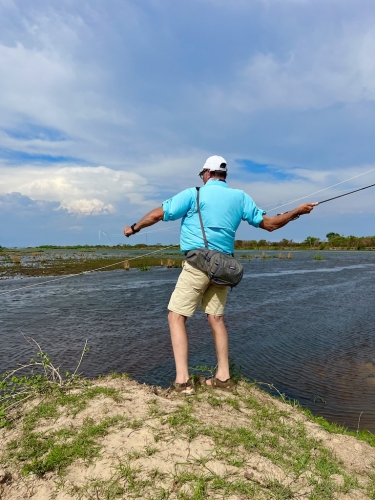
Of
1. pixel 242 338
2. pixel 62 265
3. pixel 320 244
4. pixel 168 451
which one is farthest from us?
pixel 320 244

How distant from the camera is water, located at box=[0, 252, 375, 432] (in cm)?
686

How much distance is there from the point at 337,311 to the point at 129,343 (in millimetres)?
8035

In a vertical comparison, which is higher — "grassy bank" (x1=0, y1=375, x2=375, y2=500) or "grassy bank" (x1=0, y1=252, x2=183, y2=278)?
"grassy bank" (x1=0, y1=252, x2=183, y2=278)

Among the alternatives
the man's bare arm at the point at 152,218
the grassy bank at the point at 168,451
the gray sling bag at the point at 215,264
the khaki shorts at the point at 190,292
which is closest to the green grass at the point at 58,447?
the grassy bank at the point at 168,451

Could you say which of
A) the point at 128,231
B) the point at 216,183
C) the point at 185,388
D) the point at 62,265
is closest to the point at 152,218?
the point at 128,231

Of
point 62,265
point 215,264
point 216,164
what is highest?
point 216,164

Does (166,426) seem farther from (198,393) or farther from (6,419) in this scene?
(6,419)

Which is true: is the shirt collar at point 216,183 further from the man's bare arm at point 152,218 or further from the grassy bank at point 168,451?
the grassy bank at point 168,451

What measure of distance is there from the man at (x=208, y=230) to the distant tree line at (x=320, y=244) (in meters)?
87.5

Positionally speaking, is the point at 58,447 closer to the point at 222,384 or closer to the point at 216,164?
the point at 222,384

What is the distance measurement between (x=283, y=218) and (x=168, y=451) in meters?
2.64

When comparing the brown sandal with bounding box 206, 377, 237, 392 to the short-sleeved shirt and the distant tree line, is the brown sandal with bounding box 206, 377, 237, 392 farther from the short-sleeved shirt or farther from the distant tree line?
the distant tree line

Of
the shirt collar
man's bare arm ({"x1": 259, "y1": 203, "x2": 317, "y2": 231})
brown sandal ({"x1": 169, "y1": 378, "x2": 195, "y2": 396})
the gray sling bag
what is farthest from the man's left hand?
brown sandal ({"x1": 169, "y1": 378, "x2": 195, "y2": 396})

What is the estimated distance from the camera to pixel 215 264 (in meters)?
4.02
